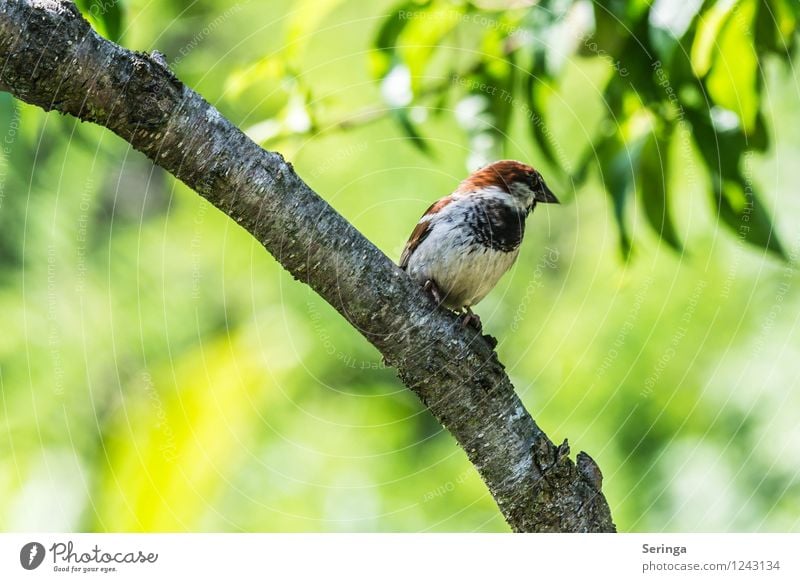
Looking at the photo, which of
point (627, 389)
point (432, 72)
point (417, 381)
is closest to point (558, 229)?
point (627, 389)

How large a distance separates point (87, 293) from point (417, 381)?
9.42 ft

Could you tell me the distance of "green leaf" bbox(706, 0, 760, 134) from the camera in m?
3.11

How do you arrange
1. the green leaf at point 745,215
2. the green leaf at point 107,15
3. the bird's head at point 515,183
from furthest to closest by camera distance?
the bird's head at point 515,183, the green leaf at point 745,215, the green leaf at point 107,15

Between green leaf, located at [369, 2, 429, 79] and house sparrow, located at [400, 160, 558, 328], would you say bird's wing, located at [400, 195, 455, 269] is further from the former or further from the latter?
→ green leaf, located at [369, 2, 429, 79]

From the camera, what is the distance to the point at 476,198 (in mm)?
3498

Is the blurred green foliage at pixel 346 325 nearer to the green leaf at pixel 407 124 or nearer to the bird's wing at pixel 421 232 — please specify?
the green leaf at pixel 407 124

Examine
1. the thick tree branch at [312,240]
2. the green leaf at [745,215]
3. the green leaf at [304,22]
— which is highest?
the green leaf at [304,22]

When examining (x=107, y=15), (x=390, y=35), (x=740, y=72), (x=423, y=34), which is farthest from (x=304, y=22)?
(x=740, y=72)

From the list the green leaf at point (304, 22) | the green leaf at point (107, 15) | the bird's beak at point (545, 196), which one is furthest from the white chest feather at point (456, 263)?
the green leaf at point (107, 15)

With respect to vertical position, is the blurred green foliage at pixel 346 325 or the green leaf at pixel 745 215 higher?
the blurred green foliage at pixel 346 325

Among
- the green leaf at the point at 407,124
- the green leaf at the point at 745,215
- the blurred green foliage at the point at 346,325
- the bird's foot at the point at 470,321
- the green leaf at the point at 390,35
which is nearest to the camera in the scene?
the bird's foot at the point at 470,321

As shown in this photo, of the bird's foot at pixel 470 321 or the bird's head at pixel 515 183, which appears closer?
the bird's foot at pixel 470 321

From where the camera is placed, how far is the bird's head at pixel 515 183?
143 inches

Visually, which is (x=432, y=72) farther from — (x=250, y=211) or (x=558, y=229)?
(x=250, y=211)
